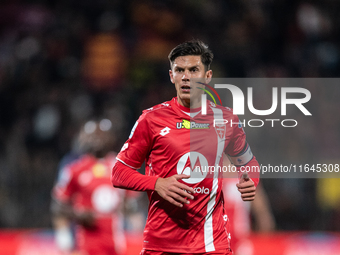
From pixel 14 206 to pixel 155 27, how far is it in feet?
17.8

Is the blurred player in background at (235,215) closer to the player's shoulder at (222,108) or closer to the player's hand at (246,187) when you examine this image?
the player's shoulder at (222,108)

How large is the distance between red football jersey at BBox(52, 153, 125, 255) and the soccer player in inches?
94.3

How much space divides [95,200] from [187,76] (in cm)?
294

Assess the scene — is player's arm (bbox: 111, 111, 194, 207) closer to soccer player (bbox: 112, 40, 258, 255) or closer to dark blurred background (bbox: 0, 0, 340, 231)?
soccer player (bbox: 112, 40, 258, 255)

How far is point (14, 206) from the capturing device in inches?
330

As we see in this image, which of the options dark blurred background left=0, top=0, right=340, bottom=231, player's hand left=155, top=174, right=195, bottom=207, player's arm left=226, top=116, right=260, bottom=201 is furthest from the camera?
dark blurred background left=0, top=0, right=340, bottom=231

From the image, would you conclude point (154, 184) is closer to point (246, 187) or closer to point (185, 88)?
point (246, 187)

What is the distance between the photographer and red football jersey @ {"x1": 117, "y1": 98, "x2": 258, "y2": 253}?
345cm

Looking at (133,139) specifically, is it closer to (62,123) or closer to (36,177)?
(36,177)

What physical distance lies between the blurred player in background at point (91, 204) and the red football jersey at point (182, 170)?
2.41 meters

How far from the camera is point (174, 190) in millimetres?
3148

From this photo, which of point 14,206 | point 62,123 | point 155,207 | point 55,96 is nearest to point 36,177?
point 14,206

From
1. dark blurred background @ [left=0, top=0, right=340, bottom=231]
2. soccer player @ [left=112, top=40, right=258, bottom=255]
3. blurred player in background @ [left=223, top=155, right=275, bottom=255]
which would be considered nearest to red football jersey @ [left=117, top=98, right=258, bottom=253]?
soccer player @ [left=112, top=40, right=258, bottom=255]

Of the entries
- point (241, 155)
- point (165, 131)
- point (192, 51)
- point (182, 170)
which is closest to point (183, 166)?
point (182, 170)
